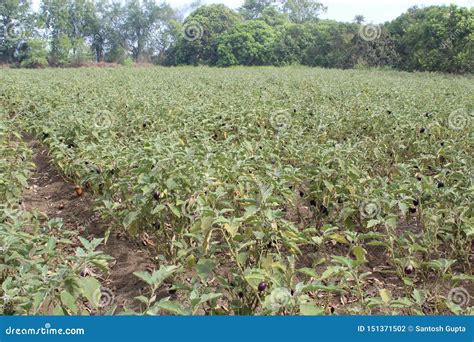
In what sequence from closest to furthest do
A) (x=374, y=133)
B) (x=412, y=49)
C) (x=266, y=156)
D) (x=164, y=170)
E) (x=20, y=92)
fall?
(x=164, y=170)
(x=266, y=156)
(x=374, y=133)
(x=20, y=92)
(x=412, y=49)

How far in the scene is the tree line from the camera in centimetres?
2455

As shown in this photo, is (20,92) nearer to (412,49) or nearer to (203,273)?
(203,273)

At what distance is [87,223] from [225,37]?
3719 centimetres

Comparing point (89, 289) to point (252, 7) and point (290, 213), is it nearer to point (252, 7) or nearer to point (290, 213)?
point (290, 213)

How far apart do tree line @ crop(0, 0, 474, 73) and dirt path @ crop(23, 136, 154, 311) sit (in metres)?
21.2

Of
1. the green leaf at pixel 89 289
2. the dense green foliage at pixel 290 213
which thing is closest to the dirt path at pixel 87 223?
the dense green foliage at pixel 290 213

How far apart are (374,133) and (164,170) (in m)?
3.41

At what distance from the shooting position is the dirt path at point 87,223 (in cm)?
312

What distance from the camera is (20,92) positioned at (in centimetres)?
905

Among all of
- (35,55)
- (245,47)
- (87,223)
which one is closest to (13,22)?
(35,55)

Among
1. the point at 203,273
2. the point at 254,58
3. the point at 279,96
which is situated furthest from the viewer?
the point at 254,58

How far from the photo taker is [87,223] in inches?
156

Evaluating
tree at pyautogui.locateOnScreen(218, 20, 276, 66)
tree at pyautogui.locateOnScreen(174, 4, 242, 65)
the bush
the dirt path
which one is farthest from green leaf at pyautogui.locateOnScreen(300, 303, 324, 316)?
the bush

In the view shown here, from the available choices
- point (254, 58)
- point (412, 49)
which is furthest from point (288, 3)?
point (412, 49)
